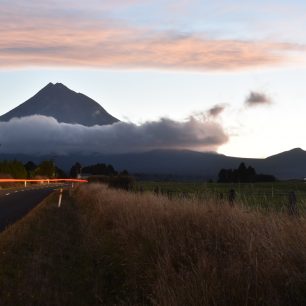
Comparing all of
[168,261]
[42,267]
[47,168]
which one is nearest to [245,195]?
[42,267]

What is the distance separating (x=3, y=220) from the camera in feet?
76.2

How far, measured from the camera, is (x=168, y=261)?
29.1 ft

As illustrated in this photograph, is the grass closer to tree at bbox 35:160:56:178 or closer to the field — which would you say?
the field

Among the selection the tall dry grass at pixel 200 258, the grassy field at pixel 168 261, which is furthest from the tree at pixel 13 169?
the tall dry grass at pixel 200 258

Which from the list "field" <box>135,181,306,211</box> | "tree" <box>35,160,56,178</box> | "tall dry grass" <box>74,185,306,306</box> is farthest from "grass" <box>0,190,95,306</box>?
"tree" <box>35,160,56,178</box>

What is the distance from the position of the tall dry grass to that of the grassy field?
1 centimetres

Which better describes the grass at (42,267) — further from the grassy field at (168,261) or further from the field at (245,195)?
the field at (245,195)

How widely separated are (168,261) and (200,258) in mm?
549

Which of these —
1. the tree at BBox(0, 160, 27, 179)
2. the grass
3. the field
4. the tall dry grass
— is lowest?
the grass

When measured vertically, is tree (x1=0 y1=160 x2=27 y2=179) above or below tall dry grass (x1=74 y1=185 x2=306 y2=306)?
above

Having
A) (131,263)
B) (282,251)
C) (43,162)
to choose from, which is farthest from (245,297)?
(43,162)

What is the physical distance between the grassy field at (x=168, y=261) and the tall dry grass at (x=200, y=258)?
0.01m

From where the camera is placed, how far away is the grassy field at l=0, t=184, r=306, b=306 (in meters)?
7.00

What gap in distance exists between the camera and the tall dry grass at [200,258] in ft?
22.7
